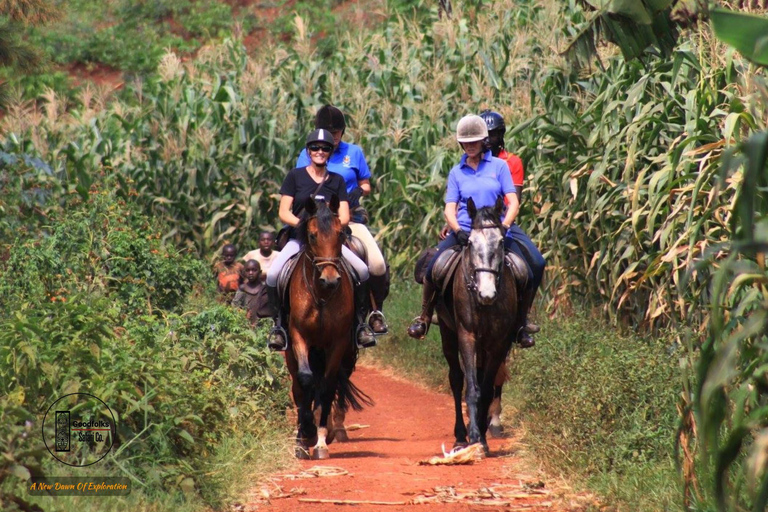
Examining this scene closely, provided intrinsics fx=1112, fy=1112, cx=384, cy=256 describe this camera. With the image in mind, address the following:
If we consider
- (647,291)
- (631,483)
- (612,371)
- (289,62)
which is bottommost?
(631,483)

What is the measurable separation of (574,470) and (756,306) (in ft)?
6.55

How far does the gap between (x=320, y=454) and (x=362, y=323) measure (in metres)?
1.47

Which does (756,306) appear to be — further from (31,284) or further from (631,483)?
(31,284)

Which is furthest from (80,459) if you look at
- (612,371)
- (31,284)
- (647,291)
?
(647,291)

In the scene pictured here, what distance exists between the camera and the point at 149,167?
60.6 feet

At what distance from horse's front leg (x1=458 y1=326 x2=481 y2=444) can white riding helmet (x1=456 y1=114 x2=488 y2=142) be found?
1.76 meters

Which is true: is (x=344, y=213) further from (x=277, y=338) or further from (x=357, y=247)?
(x=277, y=338)

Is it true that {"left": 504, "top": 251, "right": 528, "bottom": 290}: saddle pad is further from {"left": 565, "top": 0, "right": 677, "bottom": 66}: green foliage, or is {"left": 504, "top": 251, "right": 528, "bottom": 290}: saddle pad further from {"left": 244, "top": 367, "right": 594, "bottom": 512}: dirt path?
{"left": 565, "top": 0, "right": 677, "bottom": 66}: green foliage

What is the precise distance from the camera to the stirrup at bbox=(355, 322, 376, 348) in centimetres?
1070

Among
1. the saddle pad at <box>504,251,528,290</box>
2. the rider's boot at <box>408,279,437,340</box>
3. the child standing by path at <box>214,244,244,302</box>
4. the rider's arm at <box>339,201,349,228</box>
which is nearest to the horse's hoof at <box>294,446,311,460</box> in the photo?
the rider's boot at <box>408,279,437,340</box>

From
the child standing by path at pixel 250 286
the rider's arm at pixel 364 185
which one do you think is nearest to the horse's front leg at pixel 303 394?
the rider's arm at pixel 364 185

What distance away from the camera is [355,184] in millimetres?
11547

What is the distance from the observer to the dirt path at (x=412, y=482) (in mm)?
7797

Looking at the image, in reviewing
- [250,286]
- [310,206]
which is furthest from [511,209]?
[250,286]
